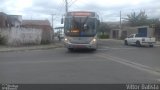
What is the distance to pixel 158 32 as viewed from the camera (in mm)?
69312

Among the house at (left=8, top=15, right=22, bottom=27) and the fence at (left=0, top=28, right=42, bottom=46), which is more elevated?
the house at (left=8, top=15, right=22, bottom=27)

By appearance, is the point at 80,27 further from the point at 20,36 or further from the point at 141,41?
the point at 141,41

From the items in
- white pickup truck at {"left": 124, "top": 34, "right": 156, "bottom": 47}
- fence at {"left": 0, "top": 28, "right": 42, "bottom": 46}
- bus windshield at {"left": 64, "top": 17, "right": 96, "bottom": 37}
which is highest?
bus windshield at {"left": 64, "top": 17, "right": 96, "bottom": 37}

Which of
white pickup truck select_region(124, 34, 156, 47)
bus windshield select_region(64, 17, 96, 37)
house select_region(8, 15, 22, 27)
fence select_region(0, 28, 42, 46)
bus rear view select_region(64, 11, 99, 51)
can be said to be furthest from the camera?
house select_region(8, 15, 22, 27)

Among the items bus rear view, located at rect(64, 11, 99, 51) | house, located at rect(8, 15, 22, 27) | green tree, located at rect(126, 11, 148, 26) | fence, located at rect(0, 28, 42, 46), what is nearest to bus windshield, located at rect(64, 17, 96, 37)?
bus rear view, located at rect(64, 11, 99, 51)

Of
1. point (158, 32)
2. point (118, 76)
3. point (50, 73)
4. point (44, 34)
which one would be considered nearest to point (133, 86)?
point (118, 76)

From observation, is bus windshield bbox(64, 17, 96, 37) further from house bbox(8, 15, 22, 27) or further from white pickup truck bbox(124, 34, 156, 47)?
house bbox(8, 15, 22, 27)

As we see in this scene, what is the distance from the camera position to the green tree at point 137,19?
9969 centimetres

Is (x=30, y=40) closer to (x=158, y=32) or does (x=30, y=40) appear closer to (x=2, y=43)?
(x=2, y=43)

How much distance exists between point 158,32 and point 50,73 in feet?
183

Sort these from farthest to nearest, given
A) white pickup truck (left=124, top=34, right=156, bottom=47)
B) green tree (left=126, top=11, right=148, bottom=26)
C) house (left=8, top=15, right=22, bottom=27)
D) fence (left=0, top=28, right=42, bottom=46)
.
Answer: green tree (left=126, top=11, right=148, bottom=26) < house (left=8, top=15, right=22, bottom=27) < white pickup truck (left=124, top=34, right=156, bottom=47) < fence (left=0, top=28, right=42, bottom=46)

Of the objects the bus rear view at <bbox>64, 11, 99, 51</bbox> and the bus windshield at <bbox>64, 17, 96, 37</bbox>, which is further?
the bus windshield at <bbox>64, 17, 96, 37</bbox>

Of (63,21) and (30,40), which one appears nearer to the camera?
(63,21)

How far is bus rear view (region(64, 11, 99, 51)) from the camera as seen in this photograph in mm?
29594
